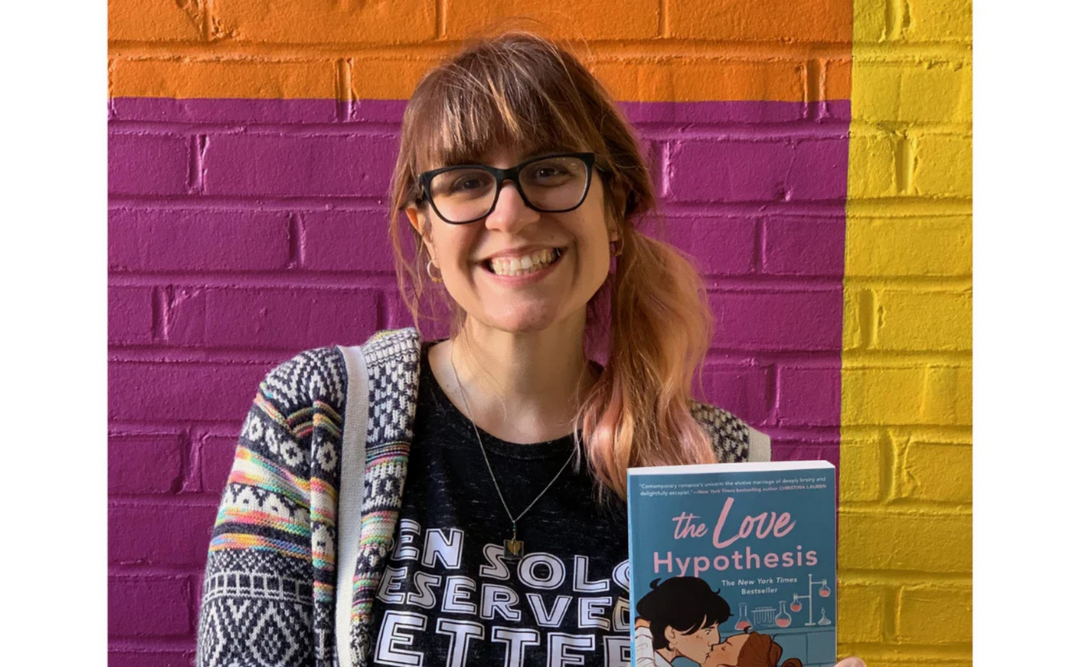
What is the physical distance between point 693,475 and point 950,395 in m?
0.81

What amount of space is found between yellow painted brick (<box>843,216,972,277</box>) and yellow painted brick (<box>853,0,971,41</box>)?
33cm

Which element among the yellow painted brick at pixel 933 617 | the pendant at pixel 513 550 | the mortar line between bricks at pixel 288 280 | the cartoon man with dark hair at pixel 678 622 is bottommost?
the yellow painted brick at pixel 933 617

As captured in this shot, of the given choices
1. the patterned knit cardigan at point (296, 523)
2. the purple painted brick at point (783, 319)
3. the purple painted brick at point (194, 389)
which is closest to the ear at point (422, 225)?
the patterned knit cardigan at point (296, 523)

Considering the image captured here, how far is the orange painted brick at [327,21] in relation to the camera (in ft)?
5.18

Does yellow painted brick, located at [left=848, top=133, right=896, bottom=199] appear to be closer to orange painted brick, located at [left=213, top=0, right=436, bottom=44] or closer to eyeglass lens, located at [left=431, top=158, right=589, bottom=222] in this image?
eyeglass lens, located at [left=431, top=158, right=589, bottom=222]

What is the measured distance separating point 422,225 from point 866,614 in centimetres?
109

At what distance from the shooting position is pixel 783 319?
5.29 feet

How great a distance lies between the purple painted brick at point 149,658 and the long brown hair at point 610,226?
2.53 ft

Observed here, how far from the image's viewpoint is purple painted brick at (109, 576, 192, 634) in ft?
5.34

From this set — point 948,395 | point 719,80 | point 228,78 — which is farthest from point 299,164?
point 948,395

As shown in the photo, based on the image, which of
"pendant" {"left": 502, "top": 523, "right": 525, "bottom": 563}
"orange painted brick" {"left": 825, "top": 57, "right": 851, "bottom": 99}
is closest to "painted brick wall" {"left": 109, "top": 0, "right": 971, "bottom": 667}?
"orange painted brick" {"left": 825, "top": 57, "right": 851, "bottom": 99}

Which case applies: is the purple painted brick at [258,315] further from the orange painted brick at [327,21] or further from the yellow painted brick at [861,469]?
the yellow painted brick at [861,469]

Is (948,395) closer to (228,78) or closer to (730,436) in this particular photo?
(730,436)

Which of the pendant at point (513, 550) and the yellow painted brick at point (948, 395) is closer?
the pendant at point (513, 550)
